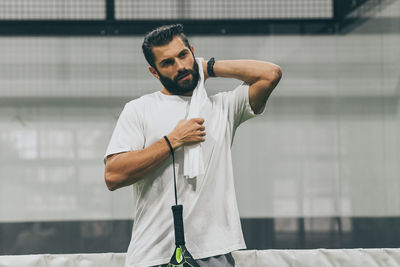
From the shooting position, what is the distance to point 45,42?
2.30 meters

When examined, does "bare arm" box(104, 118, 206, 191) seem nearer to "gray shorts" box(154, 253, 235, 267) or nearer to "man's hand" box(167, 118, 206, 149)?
"man's hand" box(167, 118, 206, 149)

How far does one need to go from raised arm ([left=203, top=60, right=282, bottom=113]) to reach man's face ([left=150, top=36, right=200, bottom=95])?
61 millimetres

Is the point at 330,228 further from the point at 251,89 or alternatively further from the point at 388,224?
the point at 251,89

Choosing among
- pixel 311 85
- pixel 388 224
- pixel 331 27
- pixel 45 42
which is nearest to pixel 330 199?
pixel 388 224

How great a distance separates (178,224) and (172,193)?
0.25 ft

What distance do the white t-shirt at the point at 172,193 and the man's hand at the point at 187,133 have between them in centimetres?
5

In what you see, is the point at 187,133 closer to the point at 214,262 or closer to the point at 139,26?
→ the point at 214,262

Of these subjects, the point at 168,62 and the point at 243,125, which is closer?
the point at 168,62

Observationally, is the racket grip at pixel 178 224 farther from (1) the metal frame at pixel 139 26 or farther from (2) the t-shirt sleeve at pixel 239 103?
(1) the metal frame at pixel 139 26

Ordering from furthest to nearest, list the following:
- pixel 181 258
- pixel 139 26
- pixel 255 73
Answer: pixel 139 26 → pixel 255 73 → pixel 181 258

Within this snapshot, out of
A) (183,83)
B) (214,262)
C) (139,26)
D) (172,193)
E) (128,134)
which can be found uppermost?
(139,26)

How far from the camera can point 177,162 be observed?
1.04 meters

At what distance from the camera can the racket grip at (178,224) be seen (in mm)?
971

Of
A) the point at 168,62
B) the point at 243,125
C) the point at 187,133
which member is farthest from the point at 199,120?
the point at 243,125
